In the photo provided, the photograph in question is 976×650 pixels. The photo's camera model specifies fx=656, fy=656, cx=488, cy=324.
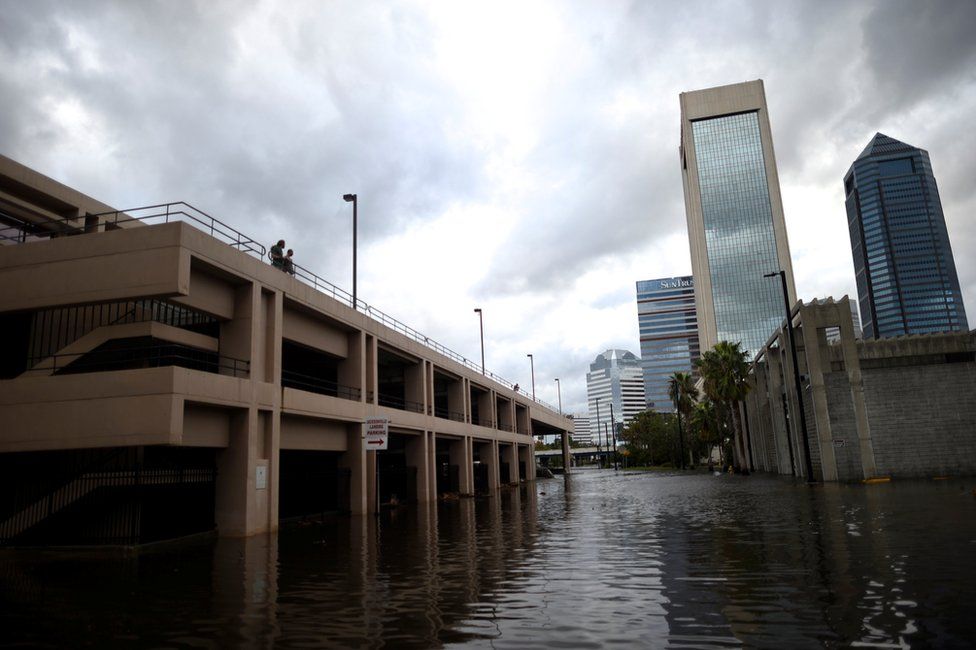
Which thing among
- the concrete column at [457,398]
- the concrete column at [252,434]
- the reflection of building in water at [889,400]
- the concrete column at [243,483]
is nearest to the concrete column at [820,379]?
the reflection of building in water at [889,400]

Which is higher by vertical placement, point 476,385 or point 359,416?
point 476,385

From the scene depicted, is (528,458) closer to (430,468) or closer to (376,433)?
(430,468)

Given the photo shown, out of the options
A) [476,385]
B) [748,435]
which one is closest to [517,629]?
[476,385]

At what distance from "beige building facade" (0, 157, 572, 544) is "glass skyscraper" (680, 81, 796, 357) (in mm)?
134997

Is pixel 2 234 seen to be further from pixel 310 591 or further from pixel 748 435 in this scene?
pixel 748 435

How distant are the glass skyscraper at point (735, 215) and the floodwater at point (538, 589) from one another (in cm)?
14089

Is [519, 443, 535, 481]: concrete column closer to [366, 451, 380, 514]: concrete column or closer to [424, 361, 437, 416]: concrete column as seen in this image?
[424, 361, 437, 416]: concrete column

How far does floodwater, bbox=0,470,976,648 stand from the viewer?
7051 mm

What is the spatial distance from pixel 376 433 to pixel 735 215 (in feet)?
479

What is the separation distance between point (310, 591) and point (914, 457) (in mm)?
37448

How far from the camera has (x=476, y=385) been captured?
50.0m

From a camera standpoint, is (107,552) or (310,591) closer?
(310,591)

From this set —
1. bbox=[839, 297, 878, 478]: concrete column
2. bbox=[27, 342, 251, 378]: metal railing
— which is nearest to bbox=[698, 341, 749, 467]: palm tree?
bbox=[839, 297, 878, 478]: concrete column

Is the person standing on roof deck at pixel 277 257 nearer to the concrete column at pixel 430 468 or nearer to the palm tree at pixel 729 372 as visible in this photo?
the concrete column at pixel 430 468
